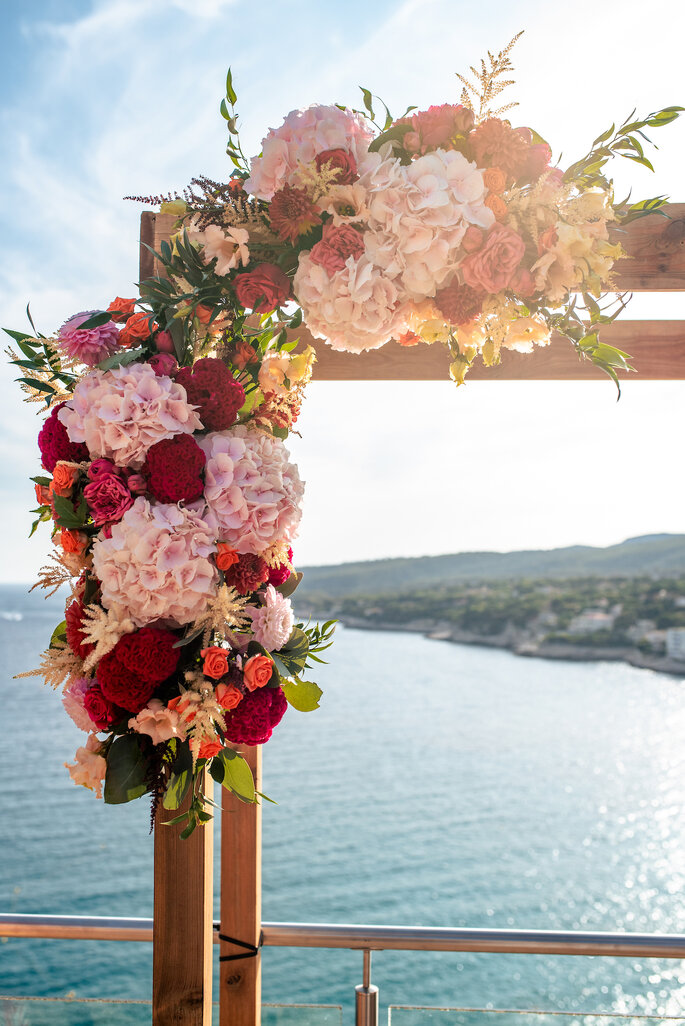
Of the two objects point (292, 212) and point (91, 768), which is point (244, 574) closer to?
point (91, 768)

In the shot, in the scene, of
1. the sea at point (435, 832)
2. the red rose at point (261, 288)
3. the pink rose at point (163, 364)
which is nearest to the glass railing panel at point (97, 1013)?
the pink rose at point (163, 364)

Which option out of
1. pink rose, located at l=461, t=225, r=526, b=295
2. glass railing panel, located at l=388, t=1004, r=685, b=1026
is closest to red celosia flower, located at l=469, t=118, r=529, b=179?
pink rose, located at l=461, t=225, r=526, b=295

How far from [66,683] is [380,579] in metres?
33.5

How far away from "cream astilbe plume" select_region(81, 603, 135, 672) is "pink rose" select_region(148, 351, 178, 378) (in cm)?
35

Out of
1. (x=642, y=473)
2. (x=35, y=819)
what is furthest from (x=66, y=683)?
(x=642, y=473)

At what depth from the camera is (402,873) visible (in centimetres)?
2136

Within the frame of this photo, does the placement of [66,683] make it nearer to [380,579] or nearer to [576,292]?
[576,292]

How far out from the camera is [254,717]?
1107 mm

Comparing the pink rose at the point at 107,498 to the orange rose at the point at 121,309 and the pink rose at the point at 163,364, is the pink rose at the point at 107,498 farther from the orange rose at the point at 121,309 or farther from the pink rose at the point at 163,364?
the orange rose at the point at 121,309

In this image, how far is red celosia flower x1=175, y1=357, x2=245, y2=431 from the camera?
114 centimetres

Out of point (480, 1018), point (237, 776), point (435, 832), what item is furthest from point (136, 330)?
point (435, 832)

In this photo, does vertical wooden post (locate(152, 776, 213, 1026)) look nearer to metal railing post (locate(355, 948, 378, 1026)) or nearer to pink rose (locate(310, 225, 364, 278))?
metal railing post (locate(355, 948, 378, 1026))

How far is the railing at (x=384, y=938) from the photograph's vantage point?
1.54 meters

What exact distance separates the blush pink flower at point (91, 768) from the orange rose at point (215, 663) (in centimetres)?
20
